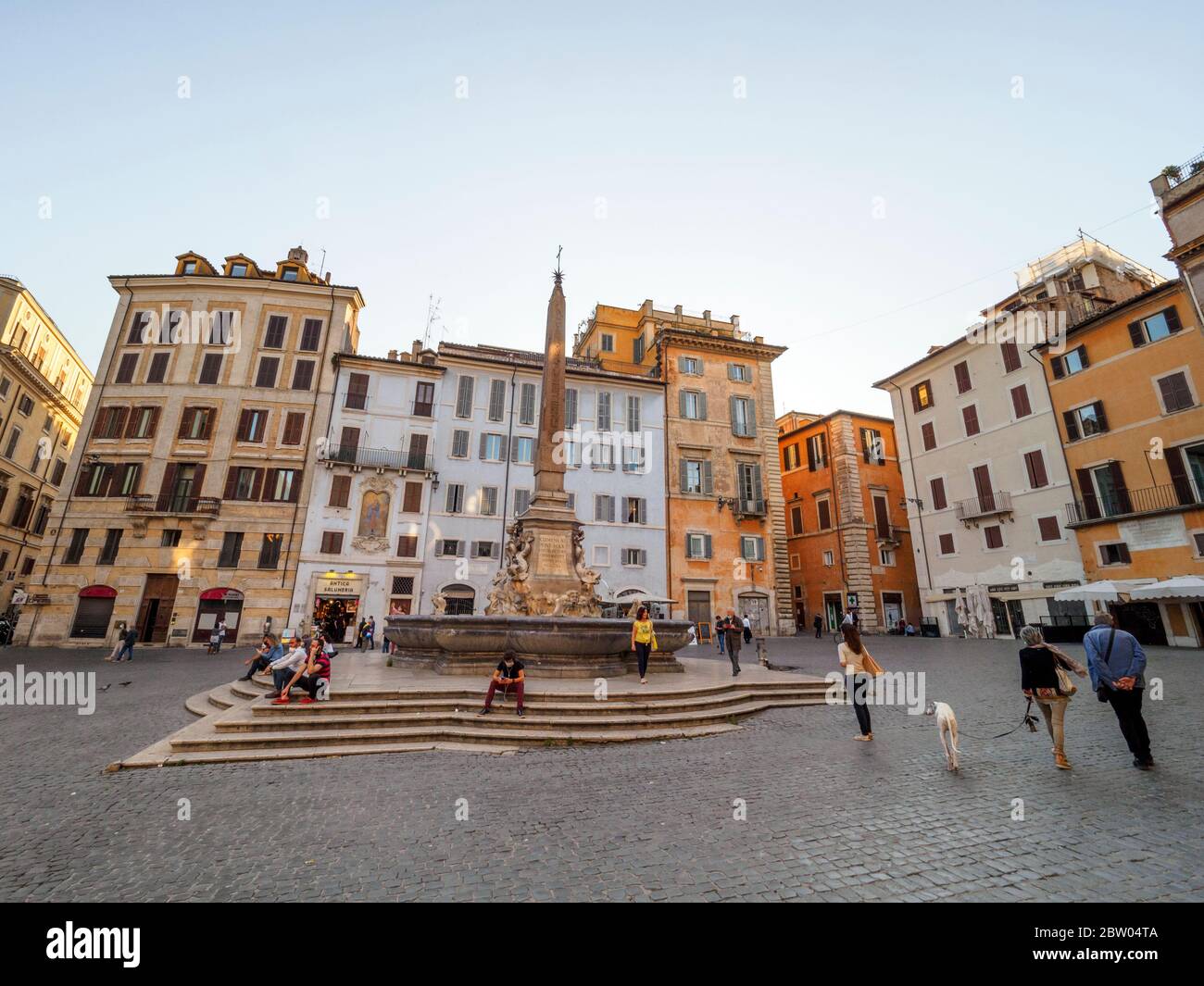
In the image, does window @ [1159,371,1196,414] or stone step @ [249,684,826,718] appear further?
window @ [1159,371,1196,414]

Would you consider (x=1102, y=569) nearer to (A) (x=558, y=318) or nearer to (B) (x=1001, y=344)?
(B) (x=1001, y=344)

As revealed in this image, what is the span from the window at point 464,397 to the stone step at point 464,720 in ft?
74.8

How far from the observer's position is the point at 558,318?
14.8 metres

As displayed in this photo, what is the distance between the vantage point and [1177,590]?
17844 millimetres

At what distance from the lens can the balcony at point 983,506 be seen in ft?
82.7

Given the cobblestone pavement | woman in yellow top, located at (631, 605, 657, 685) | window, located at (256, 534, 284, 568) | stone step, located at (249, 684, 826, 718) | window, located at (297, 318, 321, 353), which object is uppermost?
window, located at (297, 318, 321, 353)

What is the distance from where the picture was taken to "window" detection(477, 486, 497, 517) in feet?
90.5

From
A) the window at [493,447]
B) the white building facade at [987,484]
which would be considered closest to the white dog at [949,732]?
the white building facade at [987,484]

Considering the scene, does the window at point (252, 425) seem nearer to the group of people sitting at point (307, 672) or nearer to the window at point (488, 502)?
the window at point (488, 502)

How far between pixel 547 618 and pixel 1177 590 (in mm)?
21610

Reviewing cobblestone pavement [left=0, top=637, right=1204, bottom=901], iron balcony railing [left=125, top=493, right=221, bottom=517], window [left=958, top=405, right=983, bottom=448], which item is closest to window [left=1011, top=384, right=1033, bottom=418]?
window [left=958, top=405, right=983, bottom=448]

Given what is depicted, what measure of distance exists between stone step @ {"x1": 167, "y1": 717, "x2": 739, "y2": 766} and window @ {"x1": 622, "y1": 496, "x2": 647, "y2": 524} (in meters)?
21.3

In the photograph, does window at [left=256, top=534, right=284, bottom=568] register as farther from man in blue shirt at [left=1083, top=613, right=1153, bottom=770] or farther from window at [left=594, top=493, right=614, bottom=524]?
man in blue shirt at [left=1083, top=613, right=1153, bottom=770]
